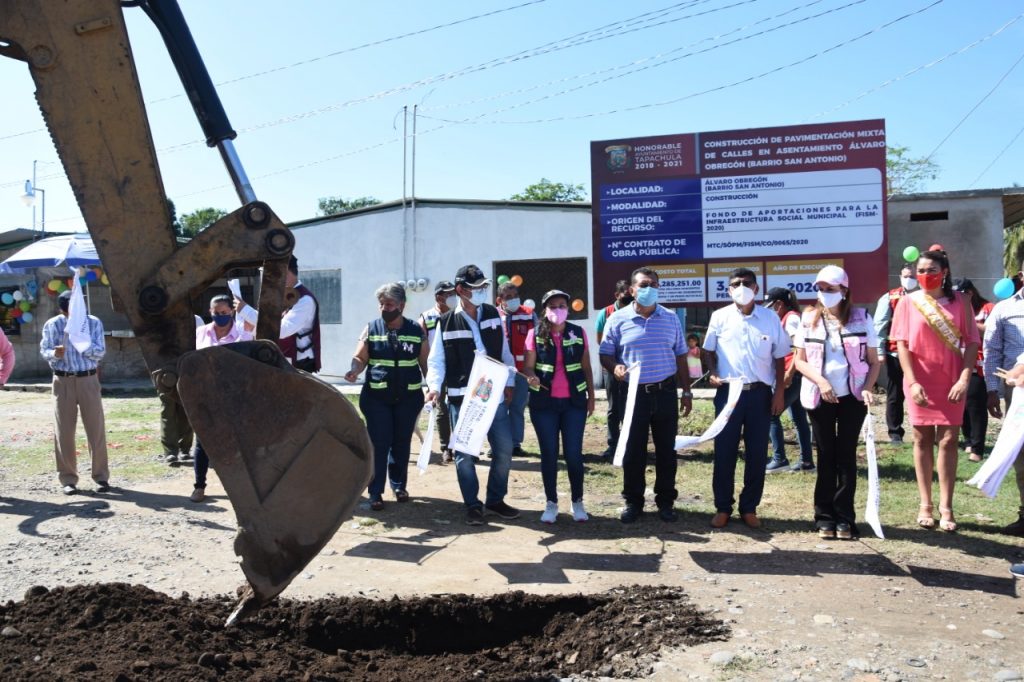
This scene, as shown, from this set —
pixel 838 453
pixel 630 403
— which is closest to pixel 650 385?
pixel 630 403

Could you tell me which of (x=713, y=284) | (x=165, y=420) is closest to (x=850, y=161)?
(x=713, y=284)

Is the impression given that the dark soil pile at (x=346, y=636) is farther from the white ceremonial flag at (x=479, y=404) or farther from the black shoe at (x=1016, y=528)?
the black shoe at (x=1016, y=528)

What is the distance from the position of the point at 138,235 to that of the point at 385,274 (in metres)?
15.2

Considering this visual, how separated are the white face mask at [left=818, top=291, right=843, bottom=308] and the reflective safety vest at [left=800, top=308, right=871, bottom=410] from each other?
151 millimetres

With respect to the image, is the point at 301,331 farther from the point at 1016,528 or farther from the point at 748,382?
the point at 1016,528

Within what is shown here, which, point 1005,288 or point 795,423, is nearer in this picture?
point 1005,288

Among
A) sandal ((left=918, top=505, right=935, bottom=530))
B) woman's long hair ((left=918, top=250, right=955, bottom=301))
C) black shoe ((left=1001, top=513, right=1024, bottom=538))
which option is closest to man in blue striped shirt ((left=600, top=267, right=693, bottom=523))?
sandal ((left=918, top=505, right=935, bottom=530))

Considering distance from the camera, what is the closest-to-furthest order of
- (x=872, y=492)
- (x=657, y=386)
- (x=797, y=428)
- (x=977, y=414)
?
(x=872, y=492) → (x=657, y=386) → (x=797, y=428) → (x=977, y=414)

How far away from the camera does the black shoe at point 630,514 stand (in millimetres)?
6691

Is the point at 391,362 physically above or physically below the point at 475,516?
above

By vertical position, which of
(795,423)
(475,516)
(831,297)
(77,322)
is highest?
(831,297)

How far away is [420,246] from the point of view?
1806 centimetres

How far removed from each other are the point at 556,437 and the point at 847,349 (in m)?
2.36

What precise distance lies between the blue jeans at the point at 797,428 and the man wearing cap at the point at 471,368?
3.18m
